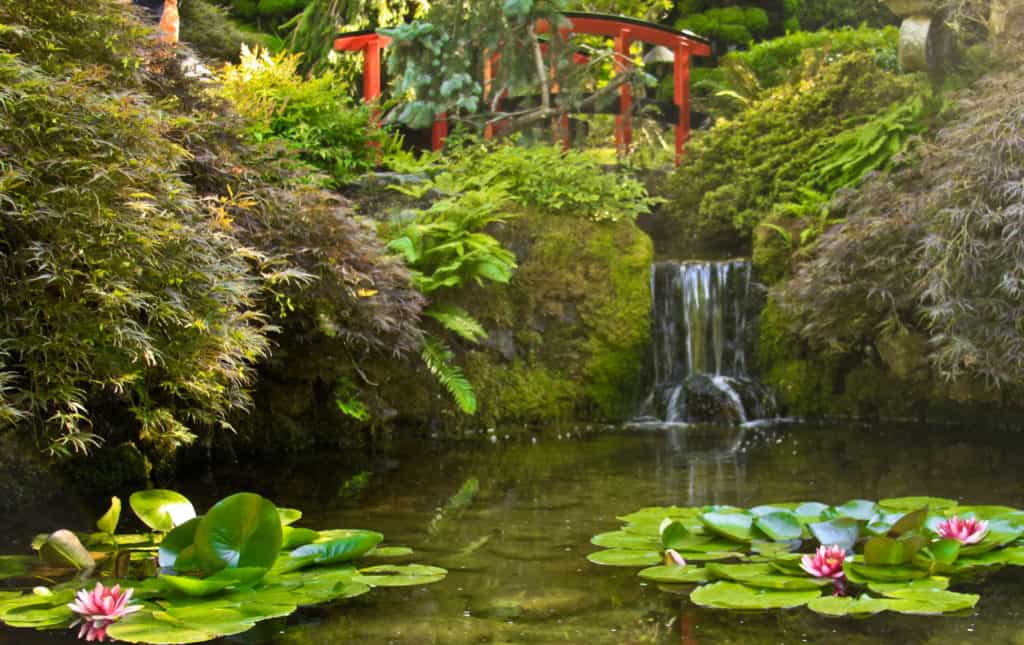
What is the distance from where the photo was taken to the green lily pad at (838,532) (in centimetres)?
415

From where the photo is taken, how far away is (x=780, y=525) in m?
4.37

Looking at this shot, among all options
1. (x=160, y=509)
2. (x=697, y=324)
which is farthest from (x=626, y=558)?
(x=697, y=324)

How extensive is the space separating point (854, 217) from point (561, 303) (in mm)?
2741

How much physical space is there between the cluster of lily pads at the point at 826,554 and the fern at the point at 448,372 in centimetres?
378

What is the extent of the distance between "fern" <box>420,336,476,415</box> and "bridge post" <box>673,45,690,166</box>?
5.65m

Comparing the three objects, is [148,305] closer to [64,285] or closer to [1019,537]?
[64,285]

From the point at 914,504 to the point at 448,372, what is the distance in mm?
4397

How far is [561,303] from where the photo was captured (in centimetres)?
1017

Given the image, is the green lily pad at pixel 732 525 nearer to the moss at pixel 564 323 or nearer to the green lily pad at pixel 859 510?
the green lily pad at pixel 859 510

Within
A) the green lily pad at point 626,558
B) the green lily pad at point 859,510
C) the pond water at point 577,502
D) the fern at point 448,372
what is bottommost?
the pond water at point 577,502

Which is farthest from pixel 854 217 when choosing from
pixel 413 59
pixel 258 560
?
pixel 258 560

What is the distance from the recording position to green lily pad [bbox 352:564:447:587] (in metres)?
3.95

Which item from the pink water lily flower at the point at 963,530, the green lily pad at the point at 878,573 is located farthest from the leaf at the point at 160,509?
the pink water lily flower at the point at 963,530

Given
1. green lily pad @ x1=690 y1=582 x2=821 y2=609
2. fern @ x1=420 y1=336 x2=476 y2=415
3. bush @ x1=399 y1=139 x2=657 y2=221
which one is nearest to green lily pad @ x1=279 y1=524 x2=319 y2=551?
green lily pad @ x1=690 y1=582 x2=821 y2=609
